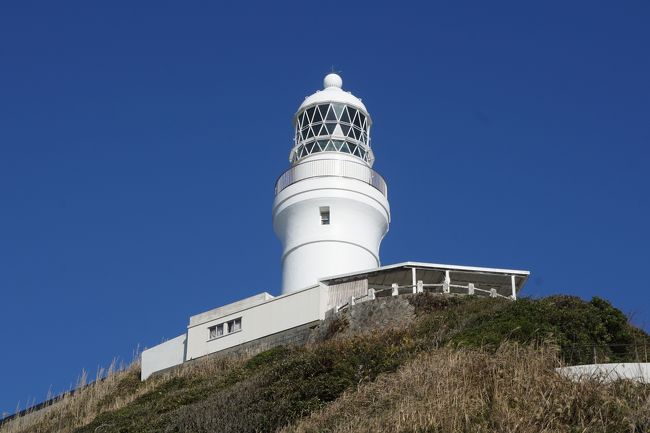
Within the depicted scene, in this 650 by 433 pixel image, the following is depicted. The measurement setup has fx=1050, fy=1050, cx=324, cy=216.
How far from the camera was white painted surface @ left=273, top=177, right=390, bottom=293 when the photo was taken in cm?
3097

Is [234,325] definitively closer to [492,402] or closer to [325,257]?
[325,257]

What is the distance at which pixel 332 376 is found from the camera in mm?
17828

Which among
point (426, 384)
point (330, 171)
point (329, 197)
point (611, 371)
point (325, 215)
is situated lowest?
point (426, 384)

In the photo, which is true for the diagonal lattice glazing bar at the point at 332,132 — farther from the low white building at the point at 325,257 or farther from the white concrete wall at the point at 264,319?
the white concrete wall at the point at 264,319

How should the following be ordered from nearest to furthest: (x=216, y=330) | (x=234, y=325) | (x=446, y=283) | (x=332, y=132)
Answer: (x=446, y=283)
(x=234, y=325)
(x=216, y=330)
(x=332, y=132)

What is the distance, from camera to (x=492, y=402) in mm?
13117

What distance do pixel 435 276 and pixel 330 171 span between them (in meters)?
5.11

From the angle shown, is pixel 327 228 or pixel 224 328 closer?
pixel 224 328

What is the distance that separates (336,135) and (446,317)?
36.6 feet

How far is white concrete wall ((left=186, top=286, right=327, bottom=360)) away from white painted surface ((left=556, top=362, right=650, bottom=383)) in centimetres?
1457

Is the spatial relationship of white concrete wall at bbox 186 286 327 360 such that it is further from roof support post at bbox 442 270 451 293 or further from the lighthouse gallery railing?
the lighthouse gallery railing

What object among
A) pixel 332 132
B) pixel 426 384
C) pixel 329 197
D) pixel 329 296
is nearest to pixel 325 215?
pixel 329 197

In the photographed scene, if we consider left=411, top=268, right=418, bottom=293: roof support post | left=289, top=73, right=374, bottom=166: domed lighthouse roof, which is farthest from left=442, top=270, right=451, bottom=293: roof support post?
left=289, top=73, right=374, bottom=166: domed lighthouse roof

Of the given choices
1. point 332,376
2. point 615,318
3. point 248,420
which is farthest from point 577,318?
point 248,420
